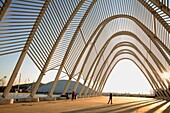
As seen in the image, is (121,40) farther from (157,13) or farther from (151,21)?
(157,13)

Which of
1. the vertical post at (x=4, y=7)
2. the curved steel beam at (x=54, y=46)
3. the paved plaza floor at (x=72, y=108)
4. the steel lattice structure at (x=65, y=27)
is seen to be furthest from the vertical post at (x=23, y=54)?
the curved steel beam at (x=54, y=46)

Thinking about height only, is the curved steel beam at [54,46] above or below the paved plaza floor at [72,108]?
above

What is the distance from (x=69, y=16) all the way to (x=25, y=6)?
352 inches

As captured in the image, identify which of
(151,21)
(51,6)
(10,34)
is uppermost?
(151,21)

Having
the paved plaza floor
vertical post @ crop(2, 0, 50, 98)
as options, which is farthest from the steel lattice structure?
the paved plaza floor

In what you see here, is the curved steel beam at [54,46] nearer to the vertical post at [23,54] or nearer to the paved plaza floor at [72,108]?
the paved plaza floor at [72,108]

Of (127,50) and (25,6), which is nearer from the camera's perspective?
(25,6)

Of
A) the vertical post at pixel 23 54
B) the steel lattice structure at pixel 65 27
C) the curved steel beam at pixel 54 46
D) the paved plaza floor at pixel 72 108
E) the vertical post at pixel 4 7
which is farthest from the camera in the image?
the curved steel beam at pixel 54 46

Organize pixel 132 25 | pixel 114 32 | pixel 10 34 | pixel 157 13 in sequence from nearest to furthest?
pixel 10 34
pixel 157 13
pixel 132 25
pixel 114 32

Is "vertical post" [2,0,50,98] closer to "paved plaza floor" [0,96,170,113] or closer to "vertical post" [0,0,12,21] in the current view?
"paved plaza floor" [0,96,170,113]

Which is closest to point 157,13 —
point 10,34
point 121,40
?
point 10,34

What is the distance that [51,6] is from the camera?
20484 mm

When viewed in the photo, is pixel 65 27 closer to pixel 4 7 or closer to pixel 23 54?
pixel 23 54

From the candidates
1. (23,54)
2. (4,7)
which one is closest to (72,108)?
(23,54)
